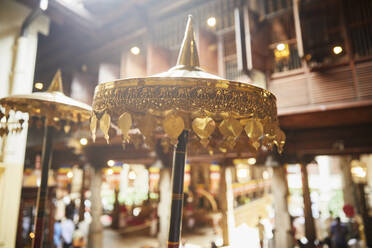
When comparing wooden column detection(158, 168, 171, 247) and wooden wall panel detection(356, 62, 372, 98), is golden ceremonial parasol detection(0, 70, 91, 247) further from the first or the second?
wooden wall panel detection(356, 62, 372, 98)

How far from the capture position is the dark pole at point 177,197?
1.94 meters

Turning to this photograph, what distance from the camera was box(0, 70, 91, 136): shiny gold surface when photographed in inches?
114

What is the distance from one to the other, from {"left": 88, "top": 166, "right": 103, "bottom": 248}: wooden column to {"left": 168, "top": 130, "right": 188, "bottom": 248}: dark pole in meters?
7.74

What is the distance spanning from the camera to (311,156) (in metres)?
6.38

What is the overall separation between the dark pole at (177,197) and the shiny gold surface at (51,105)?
67.7 inches

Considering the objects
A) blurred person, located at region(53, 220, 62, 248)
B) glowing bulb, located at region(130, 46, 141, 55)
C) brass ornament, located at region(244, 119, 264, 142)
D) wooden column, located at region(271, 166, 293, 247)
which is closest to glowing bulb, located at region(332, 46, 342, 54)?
wooden column, located at region(271, 166, 293, 247)

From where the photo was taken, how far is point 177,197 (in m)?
1.98

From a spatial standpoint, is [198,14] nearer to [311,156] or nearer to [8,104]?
[311,156]

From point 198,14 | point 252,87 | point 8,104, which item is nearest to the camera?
point 252,87

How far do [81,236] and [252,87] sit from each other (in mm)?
8584

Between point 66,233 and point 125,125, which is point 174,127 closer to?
point 125,125

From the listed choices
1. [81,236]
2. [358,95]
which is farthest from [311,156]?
[81,236]

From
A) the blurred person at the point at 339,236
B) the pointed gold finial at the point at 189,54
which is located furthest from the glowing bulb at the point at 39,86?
the blurred person at the point at 339,236

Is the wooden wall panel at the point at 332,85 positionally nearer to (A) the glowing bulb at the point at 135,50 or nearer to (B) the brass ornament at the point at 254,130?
(B) the brass ornament at the point at 254,130
